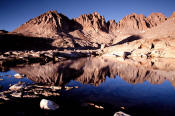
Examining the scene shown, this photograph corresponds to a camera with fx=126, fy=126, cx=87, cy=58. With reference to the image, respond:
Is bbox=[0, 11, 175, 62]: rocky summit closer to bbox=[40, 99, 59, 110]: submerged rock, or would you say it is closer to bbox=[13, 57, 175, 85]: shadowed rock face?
bbox=[13, 57, 175, 85]: shadowed rock face

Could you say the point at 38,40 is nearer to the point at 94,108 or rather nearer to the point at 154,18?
the point at 94,108

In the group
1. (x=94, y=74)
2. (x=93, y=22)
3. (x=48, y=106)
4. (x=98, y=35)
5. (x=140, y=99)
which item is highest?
(x=93, y=22)

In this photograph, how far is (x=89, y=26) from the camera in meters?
142

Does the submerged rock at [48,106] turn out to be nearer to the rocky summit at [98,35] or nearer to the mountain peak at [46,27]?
the rocky summit at [98,35]

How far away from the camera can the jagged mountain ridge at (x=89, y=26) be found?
116637 millimetres

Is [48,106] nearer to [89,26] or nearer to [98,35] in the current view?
[98,35]

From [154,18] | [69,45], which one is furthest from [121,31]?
[69,45]

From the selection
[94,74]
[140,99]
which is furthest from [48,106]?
[94,74]

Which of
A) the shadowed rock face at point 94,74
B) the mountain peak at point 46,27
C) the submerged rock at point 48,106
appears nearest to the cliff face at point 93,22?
the mountain peak at point 46,27

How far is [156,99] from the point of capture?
8523 millimetres

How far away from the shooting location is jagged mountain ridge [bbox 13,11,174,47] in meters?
117

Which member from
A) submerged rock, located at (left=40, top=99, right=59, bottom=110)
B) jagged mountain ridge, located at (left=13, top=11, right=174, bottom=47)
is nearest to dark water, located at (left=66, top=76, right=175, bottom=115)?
submerged rock, located at (left=40, top=99, right=59, bottom=110)

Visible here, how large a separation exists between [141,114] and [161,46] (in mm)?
38655

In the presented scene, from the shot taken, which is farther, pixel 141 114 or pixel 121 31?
pixel 121 31
